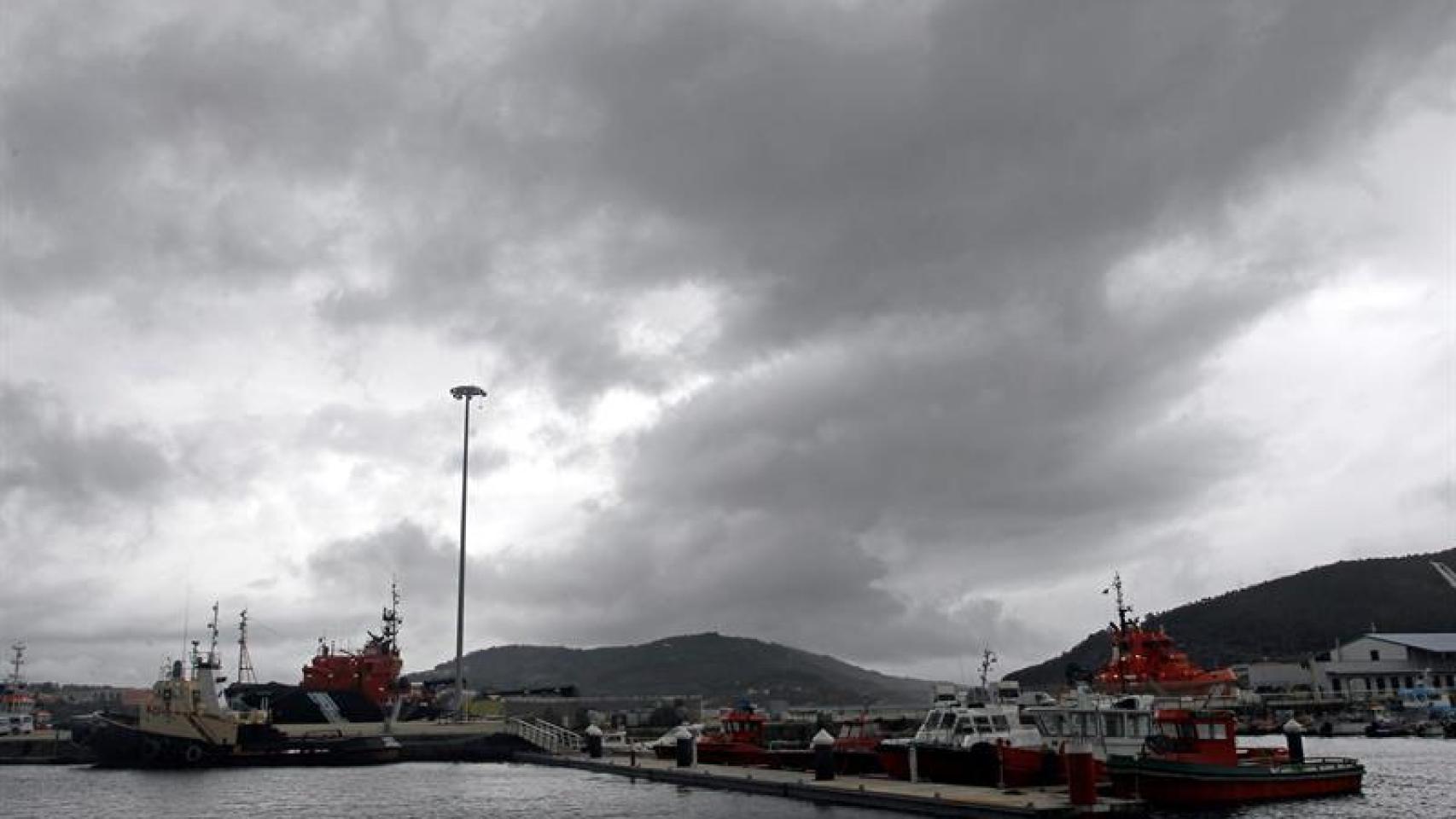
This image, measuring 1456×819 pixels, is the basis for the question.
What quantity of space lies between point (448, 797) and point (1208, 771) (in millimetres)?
32787

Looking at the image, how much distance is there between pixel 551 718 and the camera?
108 m

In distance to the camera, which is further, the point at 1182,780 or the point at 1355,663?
the point at 1355,663

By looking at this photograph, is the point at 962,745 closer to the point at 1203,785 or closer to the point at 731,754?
the point at 1203,785

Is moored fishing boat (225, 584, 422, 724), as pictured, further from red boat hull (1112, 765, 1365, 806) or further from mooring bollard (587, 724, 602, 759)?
red boat hull (1112, 765, 1365, 806)

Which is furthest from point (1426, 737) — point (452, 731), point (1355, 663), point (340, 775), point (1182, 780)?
point (340, 775)

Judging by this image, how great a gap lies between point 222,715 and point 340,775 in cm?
1394

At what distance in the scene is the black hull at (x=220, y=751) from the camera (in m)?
73.8

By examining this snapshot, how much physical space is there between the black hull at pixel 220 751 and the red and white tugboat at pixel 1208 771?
53389 millimetres

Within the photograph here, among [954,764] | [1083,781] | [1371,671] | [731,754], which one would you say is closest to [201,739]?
[731,754]

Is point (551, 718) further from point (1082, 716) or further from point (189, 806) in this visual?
point (1082, 716)

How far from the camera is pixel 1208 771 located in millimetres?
41000

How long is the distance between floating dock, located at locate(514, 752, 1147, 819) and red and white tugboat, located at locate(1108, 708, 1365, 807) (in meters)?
2.35

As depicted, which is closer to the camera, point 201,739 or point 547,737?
point 201,739

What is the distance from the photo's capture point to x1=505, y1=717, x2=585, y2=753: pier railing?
81812 millimetres
